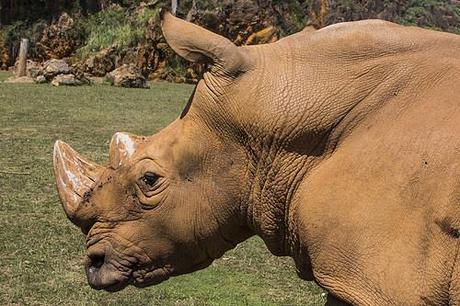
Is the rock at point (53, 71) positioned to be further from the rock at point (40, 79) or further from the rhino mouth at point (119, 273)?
the rhino mouth at point (119, 273)

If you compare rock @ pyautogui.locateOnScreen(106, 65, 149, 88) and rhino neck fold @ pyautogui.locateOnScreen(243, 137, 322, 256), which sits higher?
rhino neck fold @ pyautogui.locateOnScreen(243, 137, 322, 256)

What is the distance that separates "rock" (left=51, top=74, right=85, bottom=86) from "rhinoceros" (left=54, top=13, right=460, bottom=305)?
614 inches

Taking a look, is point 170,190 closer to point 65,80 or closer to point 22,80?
point 65,80

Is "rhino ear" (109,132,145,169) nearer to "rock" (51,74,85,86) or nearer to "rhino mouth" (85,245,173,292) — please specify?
"rhino mouth" (85,245,173,292)

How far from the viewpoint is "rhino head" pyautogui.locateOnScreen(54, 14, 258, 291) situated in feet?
7.70

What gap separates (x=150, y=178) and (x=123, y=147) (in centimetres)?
16

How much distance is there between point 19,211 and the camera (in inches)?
267

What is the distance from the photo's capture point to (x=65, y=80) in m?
18.0

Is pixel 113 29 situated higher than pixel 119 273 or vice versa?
pixel 119 273

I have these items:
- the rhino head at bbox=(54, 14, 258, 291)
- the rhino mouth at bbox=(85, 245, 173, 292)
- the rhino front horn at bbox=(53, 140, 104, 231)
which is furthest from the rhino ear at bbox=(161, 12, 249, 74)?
the rhino mouth at bbox=(85, 245, 173, 292)

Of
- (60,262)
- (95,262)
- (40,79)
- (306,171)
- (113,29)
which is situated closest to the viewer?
(306,171)

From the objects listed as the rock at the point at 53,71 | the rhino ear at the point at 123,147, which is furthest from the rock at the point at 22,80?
the rhino ear at the point at 123,147

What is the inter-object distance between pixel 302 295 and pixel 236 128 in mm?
2901

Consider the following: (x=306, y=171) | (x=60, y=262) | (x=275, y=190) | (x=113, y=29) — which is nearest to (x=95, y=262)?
(x=275, y=190)
